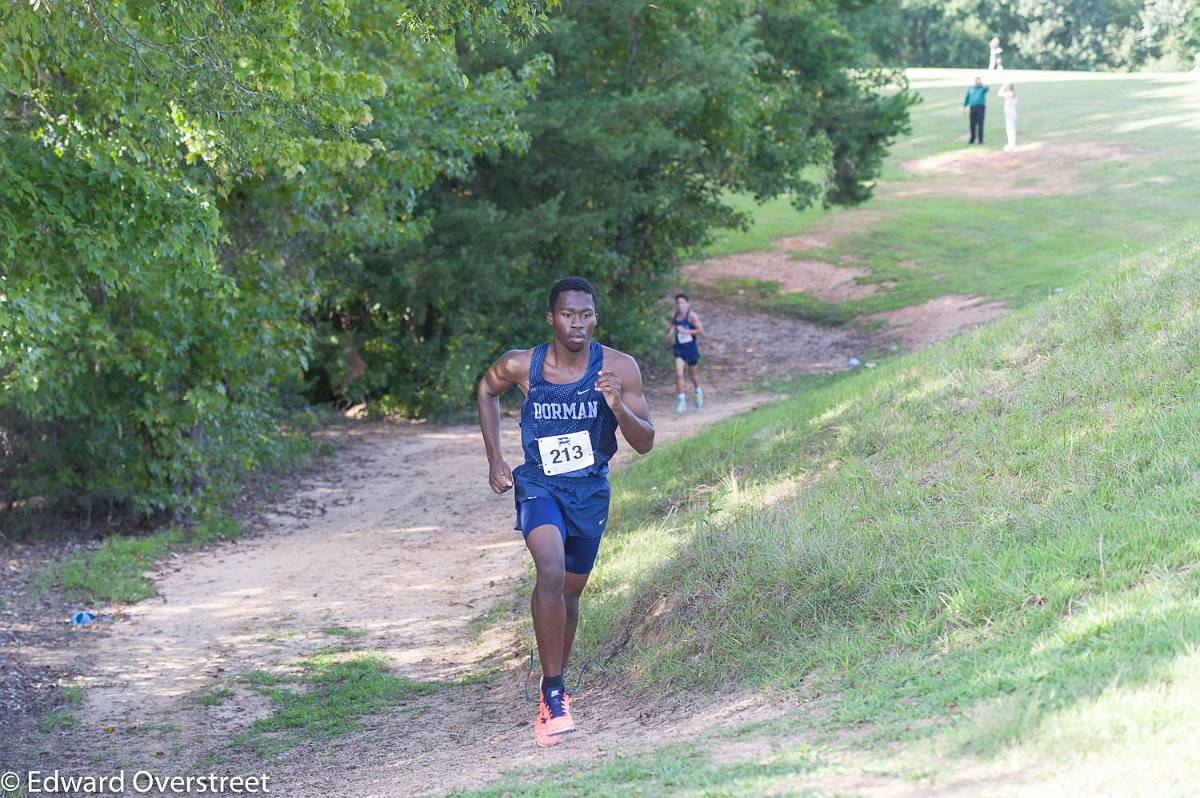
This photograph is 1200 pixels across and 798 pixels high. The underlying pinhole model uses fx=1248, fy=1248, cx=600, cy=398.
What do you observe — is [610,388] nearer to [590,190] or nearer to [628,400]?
[628,400]

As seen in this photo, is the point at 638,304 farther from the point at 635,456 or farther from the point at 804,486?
the point at 804,486

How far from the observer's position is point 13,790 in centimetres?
636

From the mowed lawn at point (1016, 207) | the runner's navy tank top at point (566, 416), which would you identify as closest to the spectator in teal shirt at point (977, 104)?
the mowed lawn at point (1016, 207)

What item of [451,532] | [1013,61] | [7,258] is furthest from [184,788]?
[1013,61]

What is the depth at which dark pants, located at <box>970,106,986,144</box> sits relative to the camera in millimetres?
35625

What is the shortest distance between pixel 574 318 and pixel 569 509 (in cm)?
93

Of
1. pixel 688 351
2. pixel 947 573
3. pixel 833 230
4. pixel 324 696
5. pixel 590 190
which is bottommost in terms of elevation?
pixel 324 696

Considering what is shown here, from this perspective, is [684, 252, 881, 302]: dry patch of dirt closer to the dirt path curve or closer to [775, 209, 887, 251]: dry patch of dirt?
[775, 209, 887, 251]: dry patch of dirt

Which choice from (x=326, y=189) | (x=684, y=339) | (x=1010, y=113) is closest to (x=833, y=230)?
(x=1010, y=113)

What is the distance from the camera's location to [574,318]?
6.06 meters

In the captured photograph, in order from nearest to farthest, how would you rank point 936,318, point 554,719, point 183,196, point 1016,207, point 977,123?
point 554,719
point 183,196
point 936,318
point 1016,207
point 977,123

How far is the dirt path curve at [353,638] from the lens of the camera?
20.9ft

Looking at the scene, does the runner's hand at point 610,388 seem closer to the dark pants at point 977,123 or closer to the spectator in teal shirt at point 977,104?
the spectator in teal shirt at point 977,104

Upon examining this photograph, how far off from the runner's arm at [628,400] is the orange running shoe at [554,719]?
4.09ft
